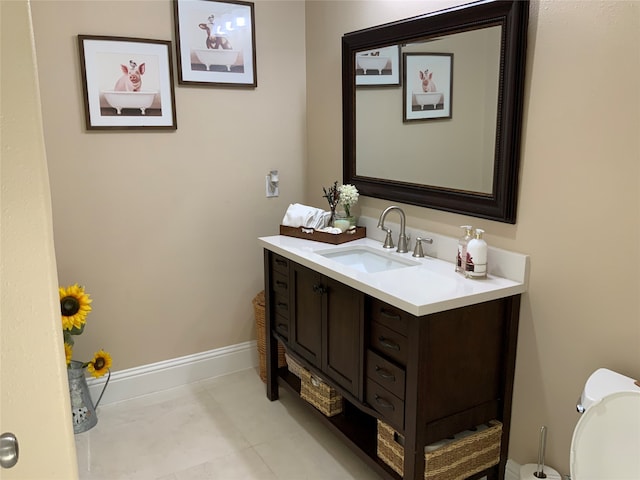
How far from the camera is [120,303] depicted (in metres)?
2.87

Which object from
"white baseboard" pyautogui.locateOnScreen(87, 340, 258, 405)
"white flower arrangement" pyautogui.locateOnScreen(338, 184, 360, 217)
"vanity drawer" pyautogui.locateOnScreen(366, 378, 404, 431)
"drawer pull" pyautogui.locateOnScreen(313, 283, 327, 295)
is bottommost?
"white baseboard" pyautogui.locateOnScreen(87, 340, 258, 405)

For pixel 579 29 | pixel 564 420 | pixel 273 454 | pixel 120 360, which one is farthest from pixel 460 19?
pixel 120 360

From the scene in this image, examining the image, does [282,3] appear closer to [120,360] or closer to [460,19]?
[460,19]

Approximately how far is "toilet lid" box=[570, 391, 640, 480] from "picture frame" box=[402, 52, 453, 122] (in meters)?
1.24

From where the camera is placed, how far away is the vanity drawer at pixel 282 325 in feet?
8.89

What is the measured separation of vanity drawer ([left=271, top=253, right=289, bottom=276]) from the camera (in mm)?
2623

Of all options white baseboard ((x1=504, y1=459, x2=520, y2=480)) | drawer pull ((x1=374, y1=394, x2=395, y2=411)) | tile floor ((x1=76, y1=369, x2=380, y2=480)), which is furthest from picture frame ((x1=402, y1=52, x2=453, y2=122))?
tile floor ((x1=76, y1=369, x2=380, y2=480))

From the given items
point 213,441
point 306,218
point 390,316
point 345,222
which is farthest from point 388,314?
point 213,441

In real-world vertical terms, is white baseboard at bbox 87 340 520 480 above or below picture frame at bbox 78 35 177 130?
below

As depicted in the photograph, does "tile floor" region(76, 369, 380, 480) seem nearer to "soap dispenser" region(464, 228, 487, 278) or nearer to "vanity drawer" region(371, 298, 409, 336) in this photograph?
"vanity drawer" region(371, 298, 409, 336)

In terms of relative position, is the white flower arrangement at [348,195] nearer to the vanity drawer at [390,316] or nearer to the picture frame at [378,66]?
the picture frame at [378,66]

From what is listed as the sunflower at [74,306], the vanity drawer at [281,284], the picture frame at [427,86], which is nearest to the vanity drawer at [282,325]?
the vanity drawer at [281,284]

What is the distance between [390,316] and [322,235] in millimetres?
816

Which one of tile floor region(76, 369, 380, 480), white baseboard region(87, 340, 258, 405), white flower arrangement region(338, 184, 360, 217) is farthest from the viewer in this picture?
white baseboard region(87, 340, 258, 405)
